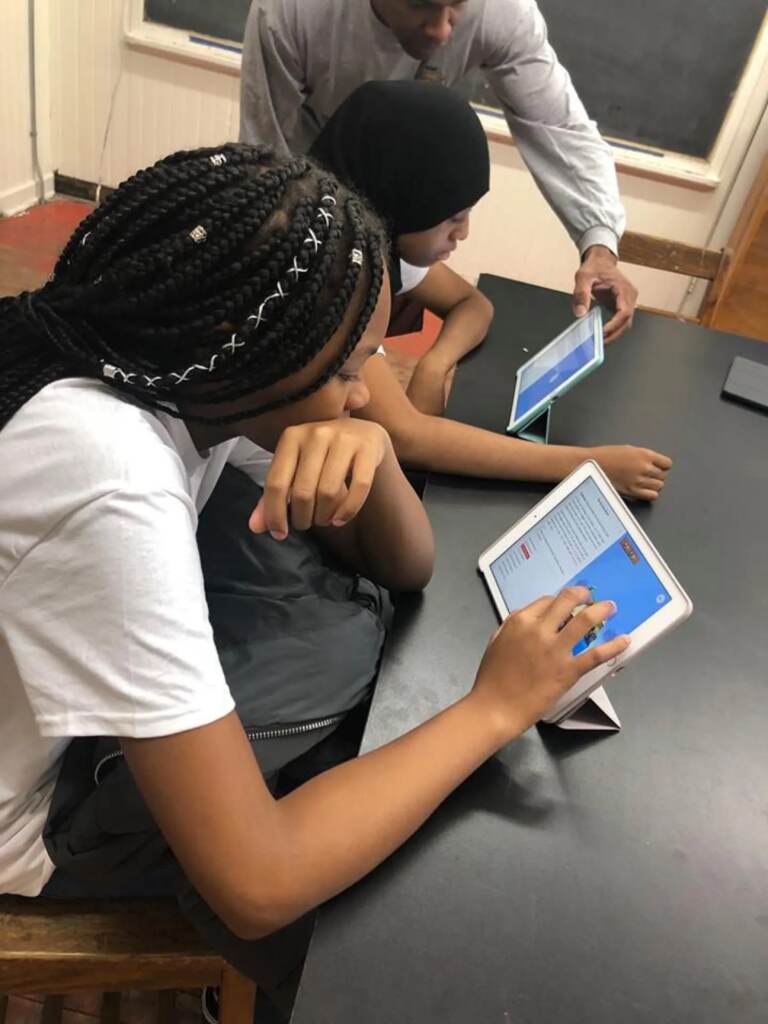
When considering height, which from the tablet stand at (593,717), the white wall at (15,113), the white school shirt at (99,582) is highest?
the white school shirt at (99,582)

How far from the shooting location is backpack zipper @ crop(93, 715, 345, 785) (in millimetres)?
708

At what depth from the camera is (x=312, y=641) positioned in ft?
2.58

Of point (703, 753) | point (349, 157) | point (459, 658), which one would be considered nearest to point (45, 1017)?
point (459, 658)

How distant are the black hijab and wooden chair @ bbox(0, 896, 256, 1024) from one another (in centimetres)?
102

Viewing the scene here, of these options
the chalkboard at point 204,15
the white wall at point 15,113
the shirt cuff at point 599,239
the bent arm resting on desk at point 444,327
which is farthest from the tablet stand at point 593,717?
the white wall at point 15,113

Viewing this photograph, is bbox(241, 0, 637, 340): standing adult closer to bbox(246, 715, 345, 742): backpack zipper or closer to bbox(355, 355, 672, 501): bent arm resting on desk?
bbox(355, 355, 672, 501): bent arm resting on desk

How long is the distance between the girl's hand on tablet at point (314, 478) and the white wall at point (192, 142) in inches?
109

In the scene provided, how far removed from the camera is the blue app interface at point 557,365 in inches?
44.8

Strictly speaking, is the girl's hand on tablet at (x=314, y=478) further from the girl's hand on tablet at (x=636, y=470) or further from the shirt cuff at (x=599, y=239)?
the shirt cuff at (x=599, y=239)

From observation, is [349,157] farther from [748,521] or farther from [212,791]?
[212,791]

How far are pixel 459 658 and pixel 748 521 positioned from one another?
1.71 feet

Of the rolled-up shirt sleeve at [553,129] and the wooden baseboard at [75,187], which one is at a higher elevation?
the rolled-up shirt sleeve at [553,129]

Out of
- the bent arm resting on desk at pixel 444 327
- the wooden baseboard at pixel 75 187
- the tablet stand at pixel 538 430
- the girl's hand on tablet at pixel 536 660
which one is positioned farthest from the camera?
the wooden baseboard at pixel 75 187

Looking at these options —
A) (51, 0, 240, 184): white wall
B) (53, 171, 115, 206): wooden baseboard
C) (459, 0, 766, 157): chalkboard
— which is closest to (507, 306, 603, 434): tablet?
(459, 0, 766, 157): chalkboard
